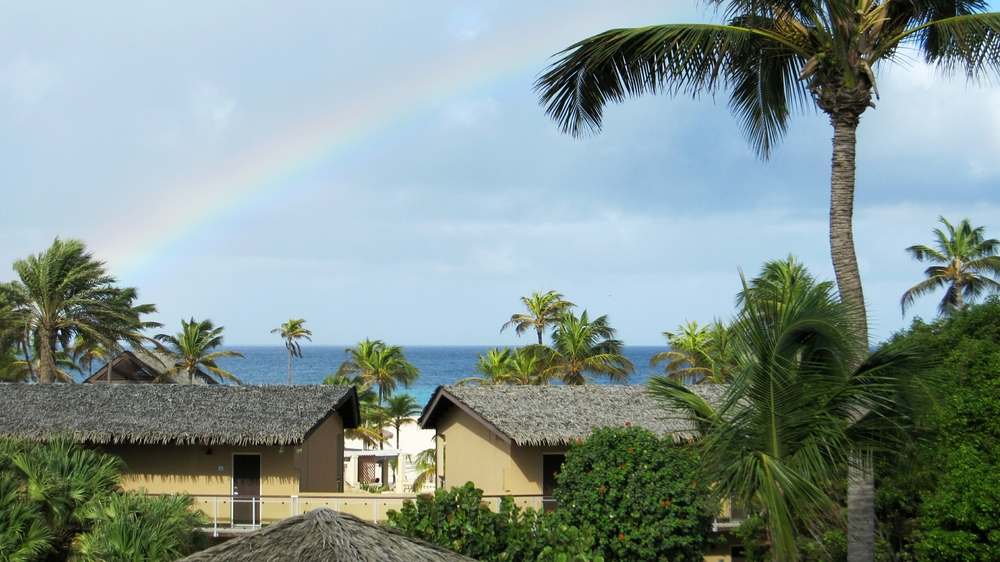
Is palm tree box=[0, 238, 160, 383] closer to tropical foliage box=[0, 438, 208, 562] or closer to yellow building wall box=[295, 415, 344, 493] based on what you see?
yellow building wall box=[295, 415, 344, 493]

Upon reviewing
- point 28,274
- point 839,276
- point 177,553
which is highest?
point 28,274

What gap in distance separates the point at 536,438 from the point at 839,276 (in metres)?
10.4

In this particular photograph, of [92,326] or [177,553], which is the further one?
[92,326]

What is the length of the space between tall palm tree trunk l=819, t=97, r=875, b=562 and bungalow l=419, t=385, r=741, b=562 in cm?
931

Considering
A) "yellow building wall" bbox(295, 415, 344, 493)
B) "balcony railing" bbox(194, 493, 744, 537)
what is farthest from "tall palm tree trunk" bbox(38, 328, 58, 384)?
"balcony railing" bbox(194, 493, 744, 537)

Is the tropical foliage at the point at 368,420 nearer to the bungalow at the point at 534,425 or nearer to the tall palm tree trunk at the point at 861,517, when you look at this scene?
the bungalow at the point at 534,425

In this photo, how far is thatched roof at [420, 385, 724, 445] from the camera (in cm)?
1895

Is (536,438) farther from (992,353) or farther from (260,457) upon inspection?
(992,353)

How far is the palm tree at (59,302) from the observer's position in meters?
29.4

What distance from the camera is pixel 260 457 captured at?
2008 cm

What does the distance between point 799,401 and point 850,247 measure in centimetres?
185

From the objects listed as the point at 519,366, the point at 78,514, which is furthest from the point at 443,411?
the point at 519,366

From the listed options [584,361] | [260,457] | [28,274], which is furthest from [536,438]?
[28,274]

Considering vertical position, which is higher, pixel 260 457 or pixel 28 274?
pixel 28 274
